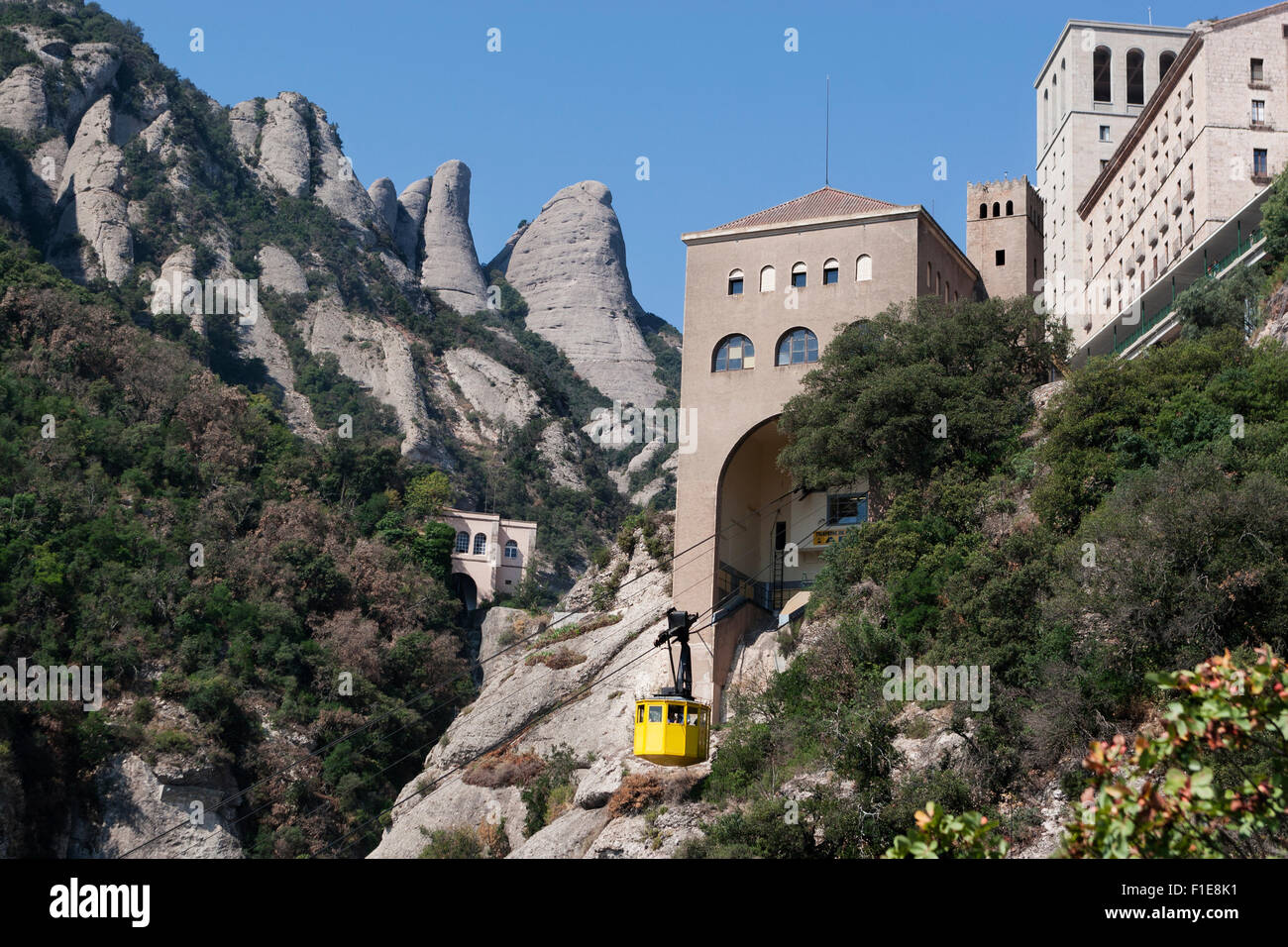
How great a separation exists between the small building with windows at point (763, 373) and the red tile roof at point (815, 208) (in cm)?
13

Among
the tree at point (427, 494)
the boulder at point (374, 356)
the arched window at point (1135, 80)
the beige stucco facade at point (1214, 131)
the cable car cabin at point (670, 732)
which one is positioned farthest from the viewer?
the boulder at point (374, 356)

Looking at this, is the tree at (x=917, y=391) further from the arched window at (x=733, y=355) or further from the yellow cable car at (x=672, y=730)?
the yellow cable car at (x=672, y=730)

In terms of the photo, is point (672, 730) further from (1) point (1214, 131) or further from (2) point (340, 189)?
(2) point (340, 189)

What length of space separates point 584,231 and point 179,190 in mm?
61665

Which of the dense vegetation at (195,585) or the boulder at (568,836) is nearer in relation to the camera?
the boulder at (568,836)

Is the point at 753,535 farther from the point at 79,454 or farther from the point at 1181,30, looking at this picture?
the point at 1181,30

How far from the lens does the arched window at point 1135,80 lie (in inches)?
2931

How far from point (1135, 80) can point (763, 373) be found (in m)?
44.5

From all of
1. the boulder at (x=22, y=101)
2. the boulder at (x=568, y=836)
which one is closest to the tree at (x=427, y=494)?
the boulder at (x=568, y=836)

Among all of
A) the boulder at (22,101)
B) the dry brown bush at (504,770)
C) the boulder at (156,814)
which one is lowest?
the boulder at (156,814)

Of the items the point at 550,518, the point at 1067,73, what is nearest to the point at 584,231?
the point at 550,518

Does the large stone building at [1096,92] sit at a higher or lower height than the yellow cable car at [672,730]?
higher

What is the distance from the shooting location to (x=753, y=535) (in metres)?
43.9

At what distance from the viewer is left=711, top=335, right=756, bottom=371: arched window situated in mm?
42500
